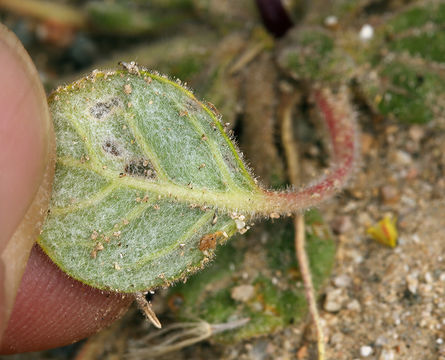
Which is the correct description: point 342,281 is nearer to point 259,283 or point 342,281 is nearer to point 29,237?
point 259,283

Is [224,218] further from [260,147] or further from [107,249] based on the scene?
[260,147]

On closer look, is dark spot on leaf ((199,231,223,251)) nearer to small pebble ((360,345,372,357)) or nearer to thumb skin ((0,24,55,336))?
thumb skin ((0,24,55,336))

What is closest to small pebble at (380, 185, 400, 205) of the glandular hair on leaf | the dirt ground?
the dirt ground

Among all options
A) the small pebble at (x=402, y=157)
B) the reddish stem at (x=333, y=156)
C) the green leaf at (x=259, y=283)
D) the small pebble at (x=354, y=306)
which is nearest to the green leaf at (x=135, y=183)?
the reddish stem at (x=333, y=156)

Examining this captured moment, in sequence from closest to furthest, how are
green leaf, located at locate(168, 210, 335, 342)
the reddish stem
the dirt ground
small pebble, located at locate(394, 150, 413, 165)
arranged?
the reddish stem < the dirt ground < green leaf, located at locate(168, 210, 335, 342) < small pebble, located at locate(394, 150, 413, 165)

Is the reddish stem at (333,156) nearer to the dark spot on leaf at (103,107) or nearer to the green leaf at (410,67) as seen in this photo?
the green leaf at (410,67)

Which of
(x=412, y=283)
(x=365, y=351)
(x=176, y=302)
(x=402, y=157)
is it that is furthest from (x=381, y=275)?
(x=176, y=302)
